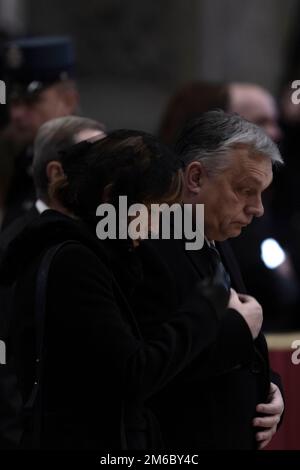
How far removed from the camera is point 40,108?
5504 millimetres

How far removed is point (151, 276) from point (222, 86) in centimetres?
252

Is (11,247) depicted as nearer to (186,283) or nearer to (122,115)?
(186,283)

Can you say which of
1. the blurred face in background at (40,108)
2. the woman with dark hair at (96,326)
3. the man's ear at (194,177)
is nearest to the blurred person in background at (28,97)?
the blurred face in background at (40,108)

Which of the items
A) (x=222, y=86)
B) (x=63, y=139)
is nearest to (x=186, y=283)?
(x=63, y=139)

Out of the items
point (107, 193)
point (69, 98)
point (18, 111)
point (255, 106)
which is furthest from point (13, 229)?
point (255, 106)

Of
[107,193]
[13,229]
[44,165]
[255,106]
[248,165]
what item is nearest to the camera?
[107,193]

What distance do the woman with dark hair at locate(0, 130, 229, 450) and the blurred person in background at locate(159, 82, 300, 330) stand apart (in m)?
2.13

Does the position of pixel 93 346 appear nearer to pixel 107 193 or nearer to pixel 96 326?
pixel 96 326

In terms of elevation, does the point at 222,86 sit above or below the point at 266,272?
above

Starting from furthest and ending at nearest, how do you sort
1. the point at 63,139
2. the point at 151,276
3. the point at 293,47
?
the point at 293,47, the point at 63,139, the point at 151,276

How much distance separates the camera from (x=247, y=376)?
3590mm

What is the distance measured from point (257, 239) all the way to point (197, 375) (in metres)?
2.15

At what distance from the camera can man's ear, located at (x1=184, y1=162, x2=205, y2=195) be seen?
11.8 feet

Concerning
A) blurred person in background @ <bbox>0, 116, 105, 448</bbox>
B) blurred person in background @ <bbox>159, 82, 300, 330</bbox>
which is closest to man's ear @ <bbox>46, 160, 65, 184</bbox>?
blurred person in background @ <bbox>0, 116, 105, 448</bbox>
